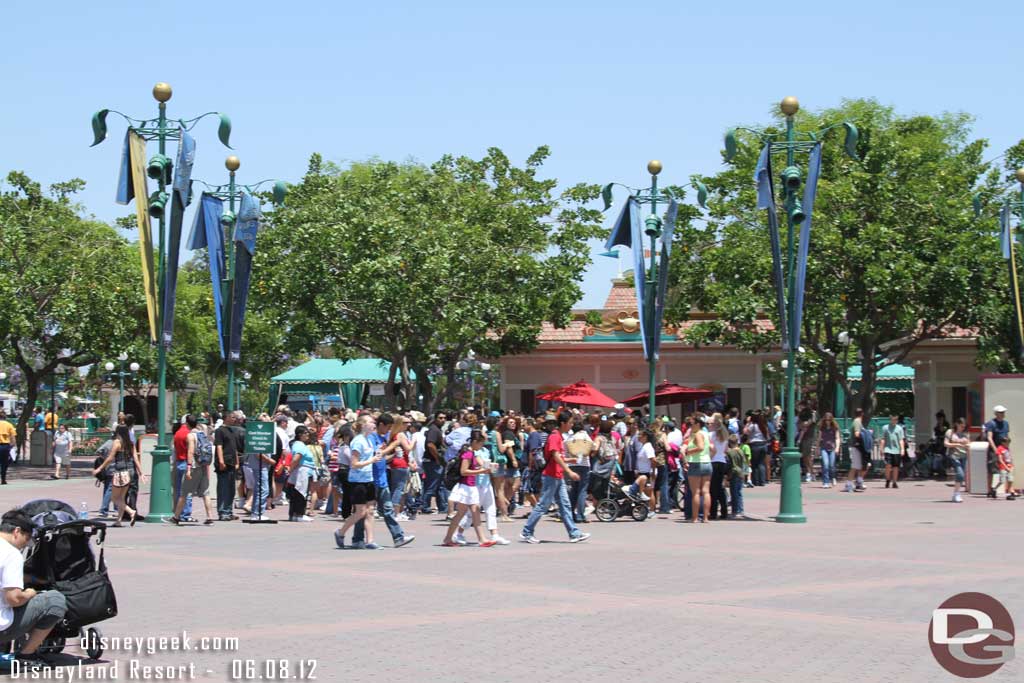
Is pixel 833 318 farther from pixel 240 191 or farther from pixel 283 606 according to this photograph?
pixel 283 606

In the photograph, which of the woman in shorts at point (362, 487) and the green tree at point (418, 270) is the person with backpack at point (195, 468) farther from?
the green tree at point (418, 270)

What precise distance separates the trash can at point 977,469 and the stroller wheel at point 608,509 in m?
8.76

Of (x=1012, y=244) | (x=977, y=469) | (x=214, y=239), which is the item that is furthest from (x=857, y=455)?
(x=214, y=239)

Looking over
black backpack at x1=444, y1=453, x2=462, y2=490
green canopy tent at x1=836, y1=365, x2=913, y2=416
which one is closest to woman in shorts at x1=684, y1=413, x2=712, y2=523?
black backpack at x1=444, y1=453, x2=462, y2=490

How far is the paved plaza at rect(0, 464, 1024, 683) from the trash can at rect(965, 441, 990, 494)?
6.61 m

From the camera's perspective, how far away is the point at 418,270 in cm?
3844

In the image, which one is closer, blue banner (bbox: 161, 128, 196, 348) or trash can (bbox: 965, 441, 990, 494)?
blue banner (bbox: 161, 128, 196, 348)

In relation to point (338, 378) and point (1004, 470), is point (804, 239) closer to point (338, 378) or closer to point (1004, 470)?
point (1004, 470)

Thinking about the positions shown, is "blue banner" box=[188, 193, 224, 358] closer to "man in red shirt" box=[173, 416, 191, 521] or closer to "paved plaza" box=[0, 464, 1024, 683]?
"man in red shirt" box=[173, 416, 191, 521]

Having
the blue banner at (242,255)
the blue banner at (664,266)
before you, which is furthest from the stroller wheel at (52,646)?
the blue banner at (664,266)

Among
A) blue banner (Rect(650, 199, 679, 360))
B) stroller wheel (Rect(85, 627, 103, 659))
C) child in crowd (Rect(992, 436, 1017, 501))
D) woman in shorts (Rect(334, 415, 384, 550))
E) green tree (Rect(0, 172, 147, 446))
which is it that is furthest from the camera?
green tree (Rect(0, 172, 147, 446))

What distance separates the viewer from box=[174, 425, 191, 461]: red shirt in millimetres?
19891

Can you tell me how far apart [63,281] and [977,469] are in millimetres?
23795

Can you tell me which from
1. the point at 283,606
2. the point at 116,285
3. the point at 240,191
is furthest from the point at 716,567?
the point at 116,285
